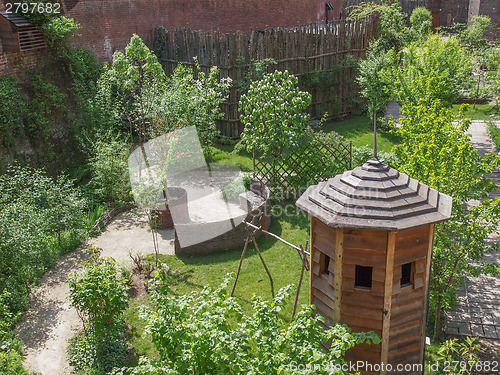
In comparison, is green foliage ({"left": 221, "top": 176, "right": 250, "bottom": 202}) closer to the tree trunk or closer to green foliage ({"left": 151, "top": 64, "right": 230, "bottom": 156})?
green foliage ({"left": 151, "top": 64, "right": 230, "bottom": 156})

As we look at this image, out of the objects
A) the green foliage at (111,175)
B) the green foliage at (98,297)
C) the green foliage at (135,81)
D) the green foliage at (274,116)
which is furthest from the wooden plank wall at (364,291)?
the green foliage at (135,81)

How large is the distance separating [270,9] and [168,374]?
21513mm

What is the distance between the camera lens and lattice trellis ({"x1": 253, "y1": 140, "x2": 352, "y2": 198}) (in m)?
11.6

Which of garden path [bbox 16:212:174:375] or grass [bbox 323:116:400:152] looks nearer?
garden path [bbox 16:212:174:375]

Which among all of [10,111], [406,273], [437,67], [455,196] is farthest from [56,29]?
[406,273]

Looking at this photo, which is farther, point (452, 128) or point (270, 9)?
point (270, 9)

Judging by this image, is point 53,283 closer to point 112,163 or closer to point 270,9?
point 112,163

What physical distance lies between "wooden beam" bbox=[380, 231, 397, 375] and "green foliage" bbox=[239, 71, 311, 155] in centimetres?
591

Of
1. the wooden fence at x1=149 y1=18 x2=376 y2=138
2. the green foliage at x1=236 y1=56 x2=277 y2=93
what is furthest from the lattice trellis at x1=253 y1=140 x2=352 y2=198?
the wooden fence at x1=149 y1=18 x2=376 y2=138

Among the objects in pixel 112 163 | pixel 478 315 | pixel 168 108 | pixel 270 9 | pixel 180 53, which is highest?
pixel 270 9

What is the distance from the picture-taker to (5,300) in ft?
26.2

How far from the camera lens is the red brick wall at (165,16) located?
15078mm

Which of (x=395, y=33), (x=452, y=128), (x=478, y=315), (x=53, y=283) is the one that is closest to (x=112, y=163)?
(x=53, y=283)

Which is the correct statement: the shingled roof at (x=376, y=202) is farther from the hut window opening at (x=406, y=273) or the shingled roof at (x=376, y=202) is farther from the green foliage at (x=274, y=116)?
the green foliage at (x=274, y=116)
